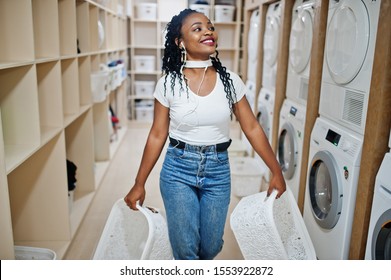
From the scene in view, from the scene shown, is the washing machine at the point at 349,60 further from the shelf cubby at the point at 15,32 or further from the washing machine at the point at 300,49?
the shelf cubby at the point at 15,32

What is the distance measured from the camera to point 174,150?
5.00 feet

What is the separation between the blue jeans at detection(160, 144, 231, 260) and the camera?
1514 mm

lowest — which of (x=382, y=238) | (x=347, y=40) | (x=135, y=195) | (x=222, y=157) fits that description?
(x=382, y=238)

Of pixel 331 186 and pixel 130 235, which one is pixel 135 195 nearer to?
pixel 130 235

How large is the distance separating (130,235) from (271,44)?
1.99 metres

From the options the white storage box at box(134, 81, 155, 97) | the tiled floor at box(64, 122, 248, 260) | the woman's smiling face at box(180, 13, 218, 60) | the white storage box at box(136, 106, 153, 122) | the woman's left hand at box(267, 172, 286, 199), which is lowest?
the tiled floor at box(64, 122, 248, 260)

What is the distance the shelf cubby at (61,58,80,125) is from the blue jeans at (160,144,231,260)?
1.15 metres

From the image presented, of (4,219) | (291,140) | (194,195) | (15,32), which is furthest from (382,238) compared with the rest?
(15,32)

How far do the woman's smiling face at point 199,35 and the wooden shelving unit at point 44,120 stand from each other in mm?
667

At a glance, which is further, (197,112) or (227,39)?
(227,39)

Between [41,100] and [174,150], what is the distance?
102 centimetres

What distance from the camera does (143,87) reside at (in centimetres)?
368

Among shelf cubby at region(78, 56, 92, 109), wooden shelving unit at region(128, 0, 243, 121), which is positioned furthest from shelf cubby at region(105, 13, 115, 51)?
shelf cubby at region(78, 56, 92, 109)

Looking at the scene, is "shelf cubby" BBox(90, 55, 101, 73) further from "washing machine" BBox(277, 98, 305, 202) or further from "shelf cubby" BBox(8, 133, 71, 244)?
"washing machine" BBox(277, 98, 305, 202)
